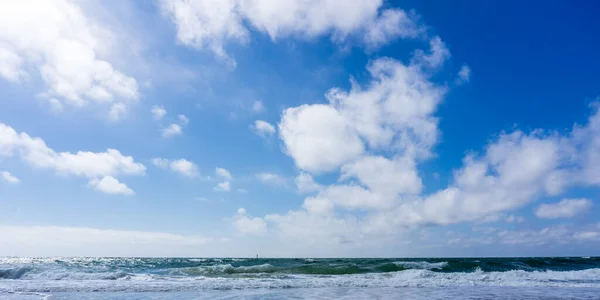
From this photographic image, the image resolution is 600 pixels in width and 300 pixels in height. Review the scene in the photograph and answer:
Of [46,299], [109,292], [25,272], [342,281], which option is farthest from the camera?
[25,272]

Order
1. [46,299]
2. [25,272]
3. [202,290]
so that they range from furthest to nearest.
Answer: [25,272], [202,290], [46,299]

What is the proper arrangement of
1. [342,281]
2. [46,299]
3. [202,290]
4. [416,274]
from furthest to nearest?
[416,274], [342,281], [202,290], [46,299]

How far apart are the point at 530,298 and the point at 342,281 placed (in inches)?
397

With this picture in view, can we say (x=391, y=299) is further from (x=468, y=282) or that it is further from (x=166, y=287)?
(x=166, y=287)

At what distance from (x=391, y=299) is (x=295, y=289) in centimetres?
556

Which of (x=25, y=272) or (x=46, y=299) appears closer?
(x=46, y=299)

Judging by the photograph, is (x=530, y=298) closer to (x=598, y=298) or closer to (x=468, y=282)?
(x=598, y=298)

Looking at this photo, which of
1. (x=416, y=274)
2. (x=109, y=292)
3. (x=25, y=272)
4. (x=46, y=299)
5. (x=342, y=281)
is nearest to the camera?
(x=46, y=299)

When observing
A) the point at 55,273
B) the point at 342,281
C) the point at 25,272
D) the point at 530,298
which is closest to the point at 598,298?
the point at 530,298

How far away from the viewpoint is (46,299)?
1455 centimetres

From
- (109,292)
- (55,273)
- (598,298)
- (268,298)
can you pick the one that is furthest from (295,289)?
(55,273)

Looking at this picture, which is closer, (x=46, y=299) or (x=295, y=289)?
(x=46, y=299)

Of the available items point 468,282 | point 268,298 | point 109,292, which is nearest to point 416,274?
point 468,282

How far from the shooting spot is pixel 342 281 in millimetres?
21859
